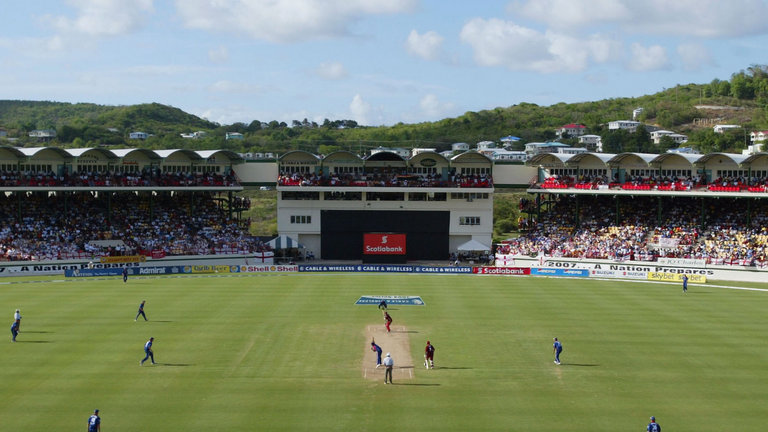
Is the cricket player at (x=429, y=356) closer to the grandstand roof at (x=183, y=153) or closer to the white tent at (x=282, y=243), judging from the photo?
the white tent at (x=282, y=243)

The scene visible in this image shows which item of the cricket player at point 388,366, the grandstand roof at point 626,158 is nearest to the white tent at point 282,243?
the grandstand roof at point 626,158

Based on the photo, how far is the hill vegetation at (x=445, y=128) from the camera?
453 ft

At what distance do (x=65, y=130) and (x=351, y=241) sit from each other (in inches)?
3844

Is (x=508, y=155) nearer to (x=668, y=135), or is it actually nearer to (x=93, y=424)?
(x=668, y=135)

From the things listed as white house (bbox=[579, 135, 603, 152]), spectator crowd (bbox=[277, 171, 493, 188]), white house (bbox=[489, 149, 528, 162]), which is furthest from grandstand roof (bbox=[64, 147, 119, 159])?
white house (bbox=[579, 135, 603, 152])

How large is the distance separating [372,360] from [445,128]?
140 m

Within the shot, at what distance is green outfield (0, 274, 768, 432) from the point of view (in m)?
23.0

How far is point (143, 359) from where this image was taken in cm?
2877

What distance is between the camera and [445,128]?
167000mm

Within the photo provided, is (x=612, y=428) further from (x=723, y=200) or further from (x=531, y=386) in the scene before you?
(x=723, y=200)

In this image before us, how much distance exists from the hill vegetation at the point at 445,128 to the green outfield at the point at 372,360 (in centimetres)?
8888

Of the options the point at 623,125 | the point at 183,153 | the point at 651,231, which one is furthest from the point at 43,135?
the point at 651,231

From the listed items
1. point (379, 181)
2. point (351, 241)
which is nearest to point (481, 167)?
point (379, 181)

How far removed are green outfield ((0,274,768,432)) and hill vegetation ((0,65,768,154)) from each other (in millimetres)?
88881
